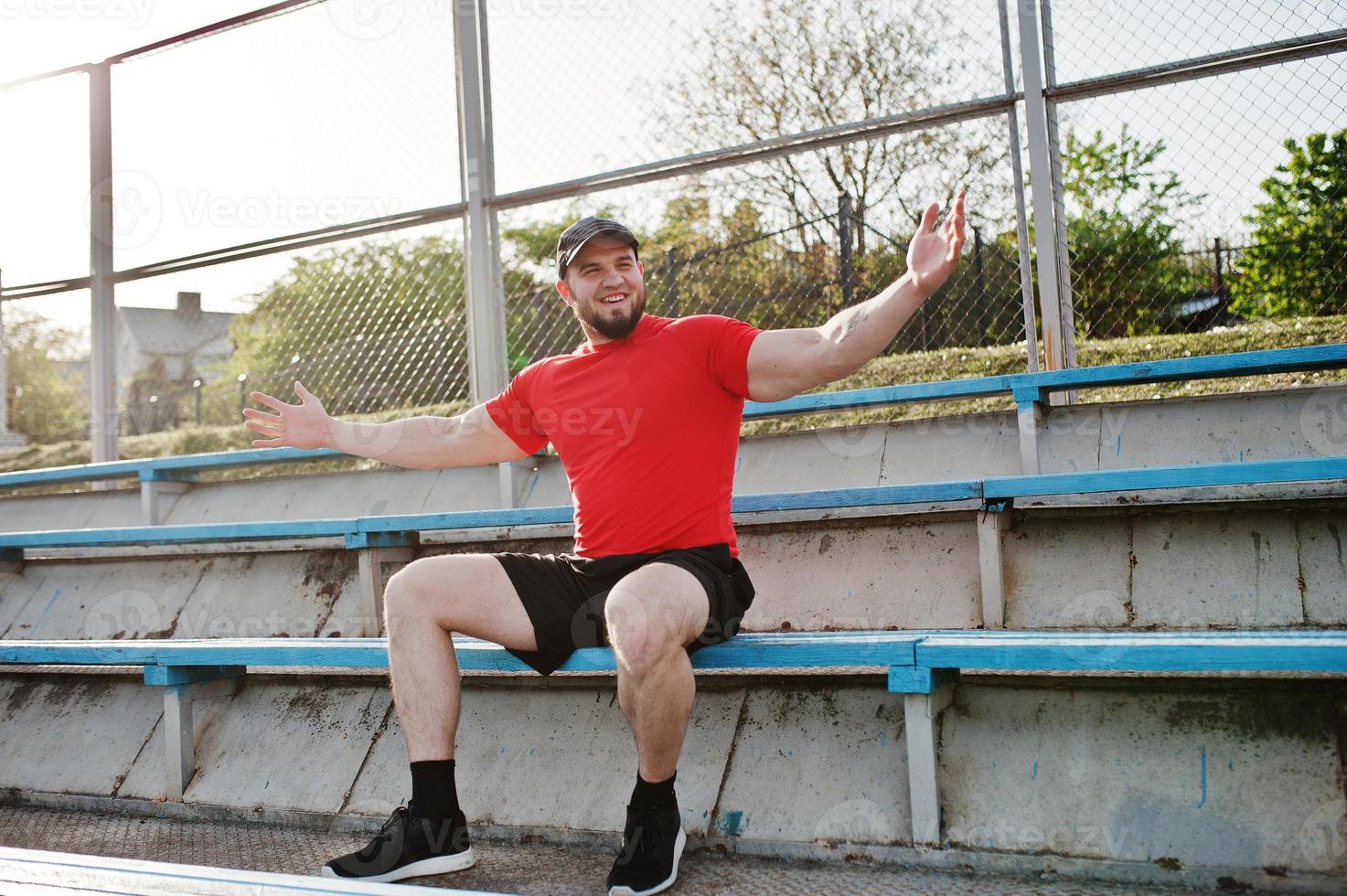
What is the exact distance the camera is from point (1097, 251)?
5105 millimetres

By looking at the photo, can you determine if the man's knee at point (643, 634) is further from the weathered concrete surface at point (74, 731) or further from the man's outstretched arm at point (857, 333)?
the weathered concrete surface at point (74, 731)

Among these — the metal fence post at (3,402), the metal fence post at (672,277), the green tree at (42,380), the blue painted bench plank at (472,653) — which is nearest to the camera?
the blue painted bench plank at (472,653)

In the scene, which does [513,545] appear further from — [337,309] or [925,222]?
[337,309]

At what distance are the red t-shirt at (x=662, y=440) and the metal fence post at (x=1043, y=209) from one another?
154 cm

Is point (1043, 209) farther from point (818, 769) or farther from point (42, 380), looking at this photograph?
point (42, 380)

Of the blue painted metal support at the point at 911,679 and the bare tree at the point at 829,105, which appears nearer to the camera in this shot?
the blue painted metal support at the point at 911,679

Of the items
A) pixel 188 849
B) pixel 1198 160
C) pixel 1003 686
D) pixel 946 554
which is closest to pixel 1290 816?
pixel 1003 686

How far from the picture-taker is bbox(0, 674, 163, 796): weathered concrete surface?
293 centimetres

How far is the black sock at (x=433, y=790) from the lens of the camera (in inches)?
82.6

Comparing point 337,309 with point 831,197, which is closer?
point 831,197

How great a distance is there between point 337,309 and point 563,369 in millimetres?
3213

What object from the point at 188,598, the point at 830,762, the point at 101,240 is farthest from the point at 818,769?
the point at 101,240

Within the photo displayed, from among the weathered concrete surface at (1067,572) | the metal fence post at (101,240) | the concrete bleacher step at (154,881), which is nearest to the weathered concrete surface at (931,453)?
the weathered concrete surface at (1067,572)

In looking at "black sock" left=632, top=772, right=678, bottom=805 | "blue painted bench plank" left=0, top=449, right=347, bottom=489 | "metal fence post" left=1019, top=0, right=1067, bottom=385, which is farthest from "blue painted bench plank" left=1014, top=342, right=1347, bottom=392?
"blue painted bench plank" left=0, top=449, right=347, bottom=489
